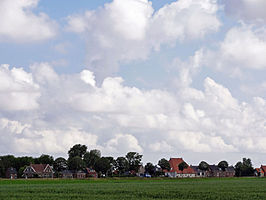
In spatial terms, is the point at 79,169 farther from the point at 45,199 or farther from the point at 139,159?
the point at 45,199

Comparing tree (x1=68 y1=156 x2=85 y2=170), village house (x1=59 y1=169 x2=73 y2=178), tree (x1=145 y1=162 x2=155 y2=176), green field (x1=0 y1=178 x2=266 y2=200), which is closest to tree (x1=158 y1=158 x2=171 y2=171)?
tree (x1=145 y1=162 x2=155 y2=176)

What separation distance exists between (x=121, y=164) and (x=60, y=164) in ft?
100

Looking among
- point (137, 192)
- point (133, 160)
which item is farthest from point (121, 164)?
point (137, 192)

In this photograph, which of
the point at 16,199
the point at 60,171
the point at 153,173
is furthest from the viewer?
the point at 60,171

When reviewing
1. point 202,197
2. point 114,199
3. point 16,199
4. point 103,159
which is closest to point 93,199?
point 114,199

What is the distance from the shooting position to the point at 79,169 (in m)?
185

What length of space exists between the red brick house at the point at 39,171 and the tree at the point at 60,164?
968 cm

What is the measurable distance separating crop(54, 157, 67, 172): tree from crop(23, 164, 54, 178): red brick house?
9685 mm

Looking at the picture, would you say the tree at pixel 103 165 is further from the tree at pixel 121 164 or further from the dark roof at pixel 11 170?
the dark roof at pixel 11 170

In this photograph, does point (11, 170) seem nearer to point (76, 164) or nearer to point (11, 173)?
point (11, 173)

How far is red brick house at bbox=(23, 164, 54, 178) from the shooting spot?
18112 cm

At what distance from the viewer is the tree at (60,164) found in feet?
648

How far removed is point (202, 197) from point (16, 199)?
65.5ft

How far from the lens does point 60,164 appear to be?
648 feet
